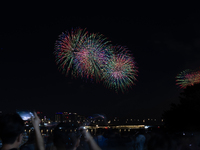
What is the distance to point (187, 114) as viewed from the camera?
45969 mm

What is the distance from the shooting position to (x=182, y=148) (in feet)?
32.0

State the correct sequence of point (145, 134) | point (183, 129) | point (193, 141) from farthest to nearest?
1. point (183, 129)
2. point (145, 134)
3. point (193, 141)

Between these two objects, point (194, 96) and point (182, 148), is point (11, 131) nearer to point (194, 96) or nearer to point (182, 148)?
point (182, 148)

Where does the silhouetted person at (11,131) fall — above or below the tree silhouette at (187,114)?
below

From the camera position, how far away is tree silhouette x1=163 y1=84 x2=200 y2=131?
143 feet

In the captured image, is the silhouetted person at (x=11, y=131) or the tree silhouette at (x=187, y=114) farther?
the tree silhouette at (x=187, y=114)

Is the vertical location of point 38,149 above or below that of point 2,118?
below

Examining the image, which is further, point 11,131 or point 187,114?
point 187,114

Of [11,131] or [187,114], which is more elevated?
[187,114]

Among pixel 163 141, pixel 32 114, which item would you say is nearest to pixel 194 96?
pixel 163 141

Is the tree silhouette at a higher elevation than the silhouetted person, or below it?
higher

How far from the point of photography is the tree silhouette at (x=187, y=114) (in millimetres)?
43500

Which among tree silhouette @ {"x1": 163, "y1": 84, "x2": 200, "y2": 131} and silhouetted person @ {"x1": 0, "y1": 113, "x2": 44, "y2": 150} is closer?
silhouetted person @ {"x1": 0, "y1": 113, "x2": 44, "y2": 150}

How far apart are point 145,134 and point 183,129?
35627mm
